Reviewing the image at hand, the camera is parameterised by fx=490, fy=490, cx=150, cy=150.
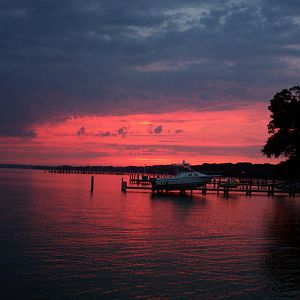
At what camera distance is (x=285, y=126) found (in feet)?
201

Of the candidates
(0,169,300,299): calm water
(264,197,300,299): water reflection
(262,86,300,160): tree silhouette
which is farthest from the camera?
(262,86,300,160): tree silhouette

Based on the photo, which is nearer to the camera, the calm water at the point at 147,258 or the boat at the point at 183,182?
the calm water at the point at 147,258

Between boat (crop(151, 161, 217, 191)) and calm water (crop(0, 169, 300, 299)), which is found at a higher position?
boat (crop(151, 161, 217, 191))

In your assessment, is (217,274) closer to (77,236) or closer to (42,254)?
(42,254)

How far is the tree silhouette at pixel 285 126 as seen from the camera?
60.3 m

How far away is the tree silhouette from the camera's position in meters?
60.3

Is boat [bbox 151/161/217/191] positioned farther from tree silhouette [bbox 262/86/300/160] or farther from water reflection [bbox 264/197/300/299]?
water reflection [bbox 264/197/300/299]

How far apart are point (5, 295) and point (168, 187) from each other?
60.3 meters


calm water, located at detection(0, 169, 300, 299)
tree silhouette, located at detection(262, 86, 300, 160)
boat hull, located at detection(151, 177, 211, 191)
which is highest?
tree silhouette, located at detection(262, 86, 300, 160)

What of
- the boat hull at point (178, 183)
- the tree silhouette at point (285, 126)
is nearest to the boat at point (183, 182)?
the boat hull at point (178, 183)

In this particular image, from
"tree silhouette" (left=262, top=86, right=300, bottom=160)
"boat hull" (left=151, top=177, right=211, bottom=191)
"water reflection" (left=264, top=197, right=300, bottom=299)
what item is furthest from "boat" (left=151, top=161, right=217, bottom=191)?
"water reflection" (left=264, top=197, right=300, bottom=299)

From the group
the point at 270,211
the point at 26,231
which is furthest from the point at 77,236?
the point at 270,211

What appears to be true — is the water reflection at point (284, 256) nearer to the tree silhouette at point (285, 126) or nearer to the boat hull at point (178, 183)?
the tree silhouette at point (285, 126)

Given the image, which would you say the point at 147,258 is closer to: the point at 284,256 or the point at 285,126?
the point at 284,256
